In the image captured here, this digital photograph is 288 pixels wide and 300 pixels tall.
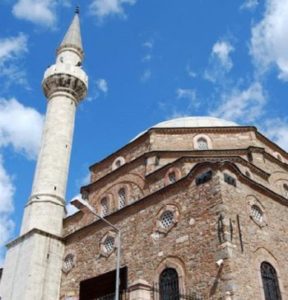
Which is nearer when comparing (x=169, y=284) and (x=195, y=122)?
(x=169, y=284)

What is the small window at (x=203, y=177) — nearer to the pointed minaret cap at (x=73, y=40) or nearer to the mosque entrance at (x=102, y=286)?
the mosque entrance at (x=102, y=286)

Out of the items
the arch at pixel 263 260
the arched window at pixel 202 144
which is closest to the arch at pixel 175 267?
the arch at pixel 263 260

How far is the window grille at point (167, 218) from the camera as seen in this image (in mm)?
12539

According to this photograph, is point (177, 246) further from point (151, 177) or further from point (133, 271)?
point (151, 177)

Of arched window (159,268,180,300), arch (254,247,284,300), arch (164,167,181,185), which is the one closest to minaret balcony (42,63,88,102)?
arch (164,167,181,185)

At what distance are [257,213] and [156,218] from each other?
9.90ft

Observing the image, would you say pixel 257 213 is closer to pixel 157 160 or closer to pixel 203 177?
pixel 203 177

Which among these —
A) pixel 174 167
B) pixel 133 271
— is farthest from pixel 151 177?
pixel 133 271

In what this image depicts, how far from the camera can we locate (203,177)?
12.2 m

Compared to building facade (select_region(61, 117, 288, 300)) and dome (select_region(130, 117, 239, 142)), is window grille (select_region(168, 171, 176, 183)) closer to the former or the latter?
building facade (select_region(61, 117, 288, 300))

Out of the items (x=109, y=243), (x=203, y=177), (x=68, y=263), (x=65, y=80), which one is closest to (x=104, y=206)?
(x=68, y=263)

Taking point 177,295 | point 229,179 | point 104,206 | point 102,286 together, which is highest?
point 104,206

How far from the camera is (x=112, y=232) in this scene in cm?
1428

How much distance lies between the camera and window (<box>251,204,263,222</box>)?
12.1 meters
